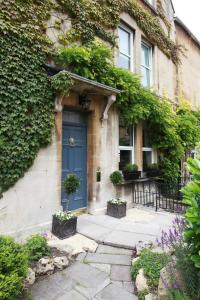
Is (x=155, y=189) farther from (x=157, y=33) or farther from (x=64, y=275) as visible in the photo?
(x=157, y=33)

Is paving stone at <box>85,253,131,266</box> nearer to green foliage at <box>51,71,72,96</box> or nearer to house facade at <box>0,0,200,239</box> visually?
house facade at <box>0,0,200,239</box>

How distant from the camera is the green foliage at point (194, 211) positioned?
7.33 feet

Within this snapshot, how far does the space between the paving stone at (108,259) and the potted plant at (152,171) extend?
4176 millimetres

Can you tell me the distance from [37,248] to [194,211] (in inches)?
97.2

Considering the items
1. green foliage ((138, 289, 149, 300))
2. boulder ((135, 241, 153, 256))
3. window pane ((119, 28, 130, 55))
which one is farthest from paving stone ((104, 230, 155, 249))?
window pane ((119, 28, 130, 55))

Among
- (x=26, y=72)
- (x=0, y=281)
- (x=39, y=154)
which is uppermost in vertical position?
(x=26, y=72)

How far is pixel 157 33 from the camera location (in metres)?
8.90

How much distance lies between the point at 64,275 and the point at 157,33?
29.1 feet

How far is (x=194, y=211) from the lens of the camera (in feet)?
7.35

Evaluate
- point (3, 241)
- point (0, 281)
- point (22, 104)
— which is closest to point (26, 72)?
point (22, 104)

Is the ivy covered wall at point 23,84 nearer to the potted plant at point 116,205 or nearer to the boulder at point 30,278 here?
the boulder at point 30,278

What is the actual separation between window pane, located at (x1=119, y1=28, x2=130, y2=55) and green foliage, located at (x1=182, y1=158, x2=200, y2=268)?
606 cm

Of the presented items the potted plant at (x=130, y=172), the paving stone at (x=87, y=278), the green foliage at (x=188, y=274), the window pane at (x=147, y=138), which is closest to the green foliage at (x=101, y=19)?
the window pane at (x=147, y=138)

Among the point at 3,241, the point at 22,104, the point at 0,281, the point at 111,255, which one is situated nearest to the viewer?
the point at 0,281
